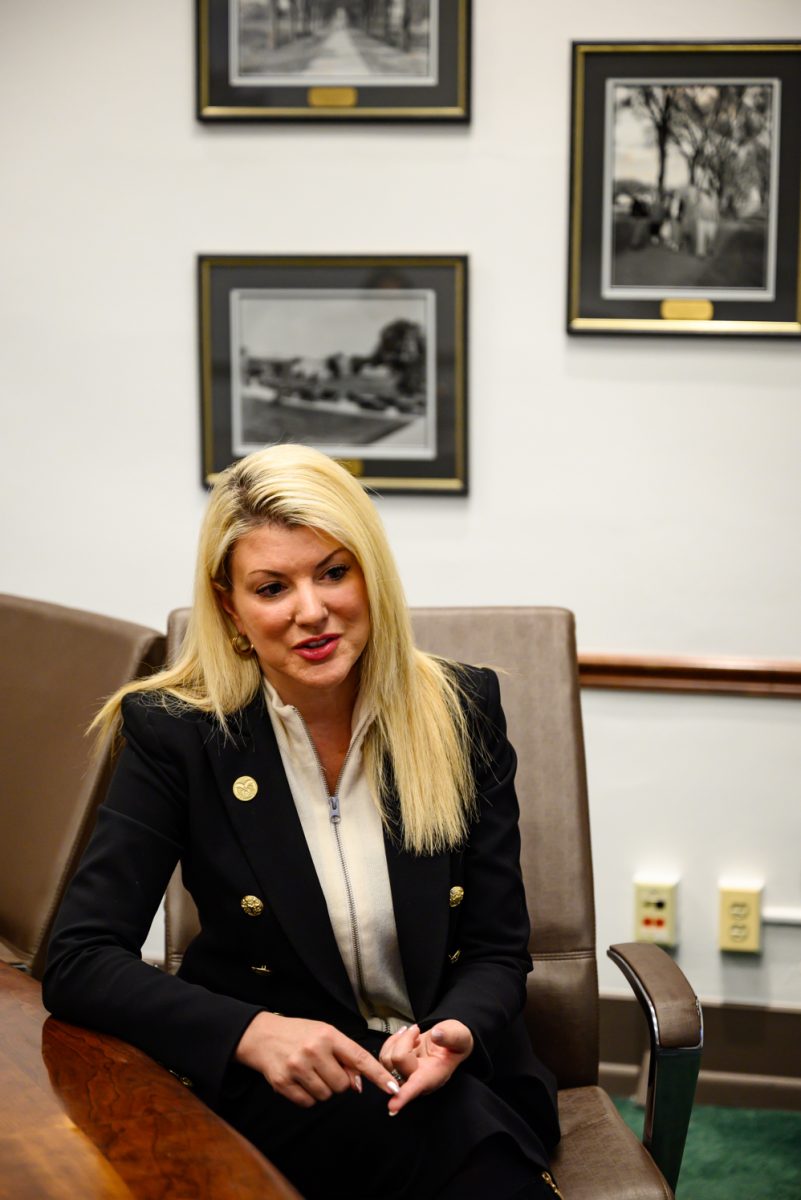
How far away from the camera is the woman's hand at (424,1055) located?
57.5 inches

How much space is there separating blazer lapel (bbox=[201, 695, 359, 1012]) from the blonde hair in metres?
0.05

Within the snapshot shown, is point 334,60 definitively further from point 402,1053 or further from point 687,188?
point 402,1053

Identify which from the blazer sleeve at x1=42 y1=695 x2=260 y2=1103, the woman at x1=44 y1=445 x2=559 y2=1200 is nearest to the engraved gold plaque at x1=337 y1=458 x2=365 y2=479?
the woman at x1=44 y1=445 x2=559 y2=1200

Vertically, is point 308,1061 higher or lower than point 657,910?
higher

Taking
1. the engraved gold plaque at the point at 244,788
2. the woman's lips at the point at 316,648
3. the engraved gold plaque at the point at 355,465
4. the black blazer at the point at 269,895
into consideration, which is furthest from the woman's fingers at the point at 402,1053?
the engraved gold plaque at the point at 355,465

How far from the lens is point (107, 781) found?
194cm

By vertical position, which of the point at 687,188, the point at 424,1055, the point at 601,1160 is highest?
the point at 687,188

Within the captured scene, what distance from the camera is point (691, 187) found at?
284 centimetres

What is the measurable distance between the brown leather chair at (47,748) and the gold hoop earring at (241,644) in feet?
0.83

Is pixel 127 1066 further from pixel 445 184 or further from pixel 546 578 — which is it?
pixel 445 184

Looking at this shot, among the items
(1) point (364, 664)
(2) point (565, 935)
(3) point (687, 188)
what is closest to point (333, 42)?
(3) point (687, 188)

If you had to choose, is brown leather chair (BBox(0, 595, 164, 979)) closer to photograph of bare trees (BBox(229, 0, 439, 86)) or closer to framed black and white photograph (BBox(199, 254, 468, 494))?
framed black and white photograph (BBox(199, 254, 468, 494))

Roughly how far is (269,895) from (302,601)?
0.38m

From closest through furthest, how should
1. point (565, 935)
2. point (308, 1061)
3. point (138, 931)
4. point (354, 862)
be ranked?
point (308, 1061), point (138, 931), point (354, 862), point (565, 935)
